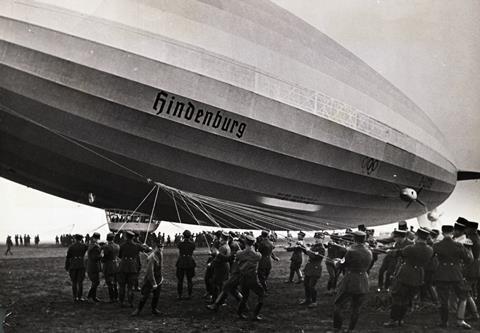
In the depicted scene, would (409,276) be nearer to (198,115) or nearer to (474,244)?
(474,244)

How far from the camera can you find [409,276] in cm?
678

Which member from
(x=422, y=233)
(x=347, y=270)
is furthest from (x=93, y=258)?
(x=422, y=233)

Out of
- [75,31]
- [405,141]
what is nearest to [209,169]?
[75,31]

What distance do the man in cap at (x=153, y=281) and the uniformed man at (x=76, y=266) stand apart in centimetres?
182

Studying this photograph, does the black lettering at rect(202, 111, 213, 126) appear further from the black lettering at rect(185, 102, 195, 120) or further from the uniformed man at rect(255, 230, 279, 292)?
the uniformed man at rect(255, 230, 279, 292)

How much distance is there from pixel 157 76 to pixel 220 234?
3791 mm

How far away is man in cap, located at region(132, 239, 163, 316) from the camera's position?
23.8ft

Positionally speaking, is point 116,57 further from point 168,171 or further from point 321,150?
point 321,150

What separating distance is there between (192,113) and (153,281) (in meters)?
3.07

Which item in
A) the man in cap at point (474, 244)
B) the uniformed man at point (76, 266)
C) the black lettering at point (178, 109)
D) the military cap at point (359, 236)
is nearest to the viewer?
the military cap at point (359, 236)

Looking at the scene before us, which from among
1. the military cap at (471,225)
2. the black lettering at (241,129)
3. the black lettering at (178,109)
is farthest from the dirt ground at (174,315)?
the black lettering at (178,109)

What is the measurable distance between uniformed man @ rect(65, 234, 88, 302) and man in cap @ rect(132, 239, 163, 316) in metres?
1.82

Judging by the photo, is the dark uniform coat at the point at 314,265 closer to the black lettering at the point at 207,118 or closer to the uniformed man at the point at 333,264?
the uniformed man at the point at 333,264

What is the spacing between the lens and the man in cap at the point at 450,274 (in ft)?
22.4
